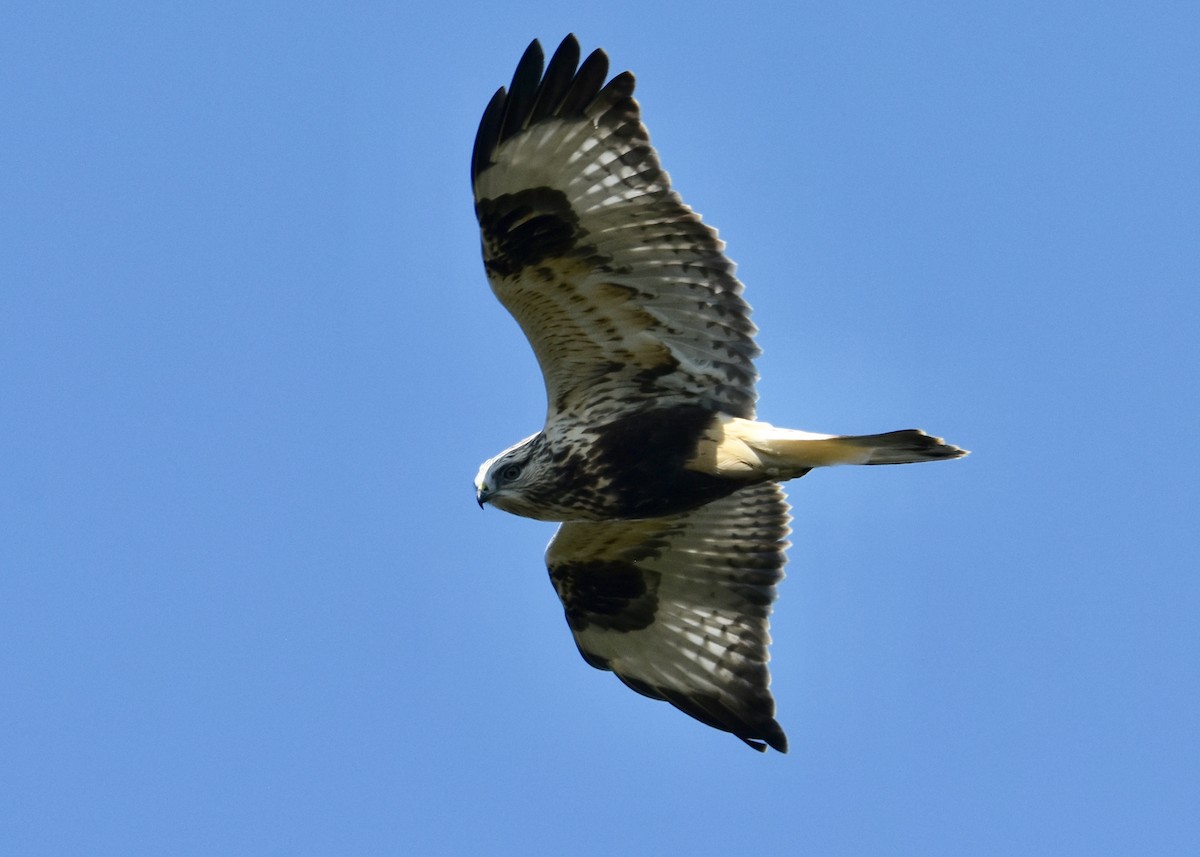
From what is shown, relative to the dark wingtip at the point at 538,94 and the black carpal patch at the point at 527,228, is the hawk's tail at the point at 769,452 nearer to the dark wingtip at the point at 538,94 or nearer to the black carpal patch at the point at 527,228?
the black carpal patch at the point at 527,228

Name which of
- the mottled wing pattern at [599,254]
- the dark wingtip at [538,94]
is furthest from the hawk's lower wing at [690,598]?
the dark wingtip at [538,94]

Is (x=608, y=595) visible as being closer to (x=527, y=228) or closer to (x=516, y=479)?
(x=516, y=479)

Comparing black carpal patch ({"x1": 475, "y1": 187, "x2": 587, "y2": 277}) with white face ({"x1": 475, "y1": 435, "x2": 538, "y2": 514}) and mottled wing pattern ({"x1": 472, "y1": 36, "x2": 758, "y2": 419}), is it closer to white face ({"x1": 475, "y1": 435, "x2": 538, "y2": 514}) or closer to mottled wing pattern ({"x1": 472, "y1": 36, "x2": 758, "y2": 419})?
mottled wing pattern ({"x1": 472, "y1": 36, "x2": 758, "y2": 419})

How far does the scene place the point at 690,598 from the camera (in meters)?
10.4

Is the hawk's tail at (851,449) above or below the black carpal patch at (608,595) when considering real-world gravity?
above

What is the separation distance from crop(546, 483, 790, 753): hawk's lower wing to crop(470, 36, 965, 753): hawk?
257 mm

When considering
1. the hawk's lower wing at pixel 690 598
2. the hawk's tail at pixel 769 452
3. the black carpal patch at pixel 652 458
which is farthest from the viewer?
the hawk's lower wing at pixel 690 598

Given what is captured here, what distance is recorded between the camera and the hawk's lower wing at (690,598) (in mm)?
10273

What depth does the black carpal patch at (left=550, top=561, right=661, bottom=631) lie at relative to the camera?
33.9 feet

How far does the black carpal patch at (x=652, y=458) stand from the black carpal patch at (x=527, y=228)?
3.25 feet

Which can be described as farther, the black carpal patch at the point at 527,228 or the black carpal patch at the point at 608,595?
the black carpal patch at the point at 608,595

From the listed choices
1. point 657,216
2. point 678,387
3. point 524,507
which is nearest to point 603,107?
point 657,216

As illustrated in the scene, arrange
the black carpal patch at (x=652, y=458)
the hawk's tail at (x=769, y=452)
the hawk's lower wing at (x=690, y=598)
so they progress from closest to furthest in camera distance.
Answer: the hawk's tail at (x=769, y=452) → the black carpal patch at (x=652, y=458) → the hawk's lower wing at (x=690, y=598)

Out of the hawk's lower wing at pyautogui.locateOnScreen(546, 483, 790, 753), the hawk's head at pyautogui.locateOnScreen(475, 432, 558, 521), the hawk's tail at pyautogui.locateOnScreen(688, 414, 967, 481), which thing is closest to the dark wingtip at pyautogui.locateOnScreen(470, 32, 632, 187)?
the hawk's head at pyautogui.locateOnScreen(475, 432, 558, 521)
